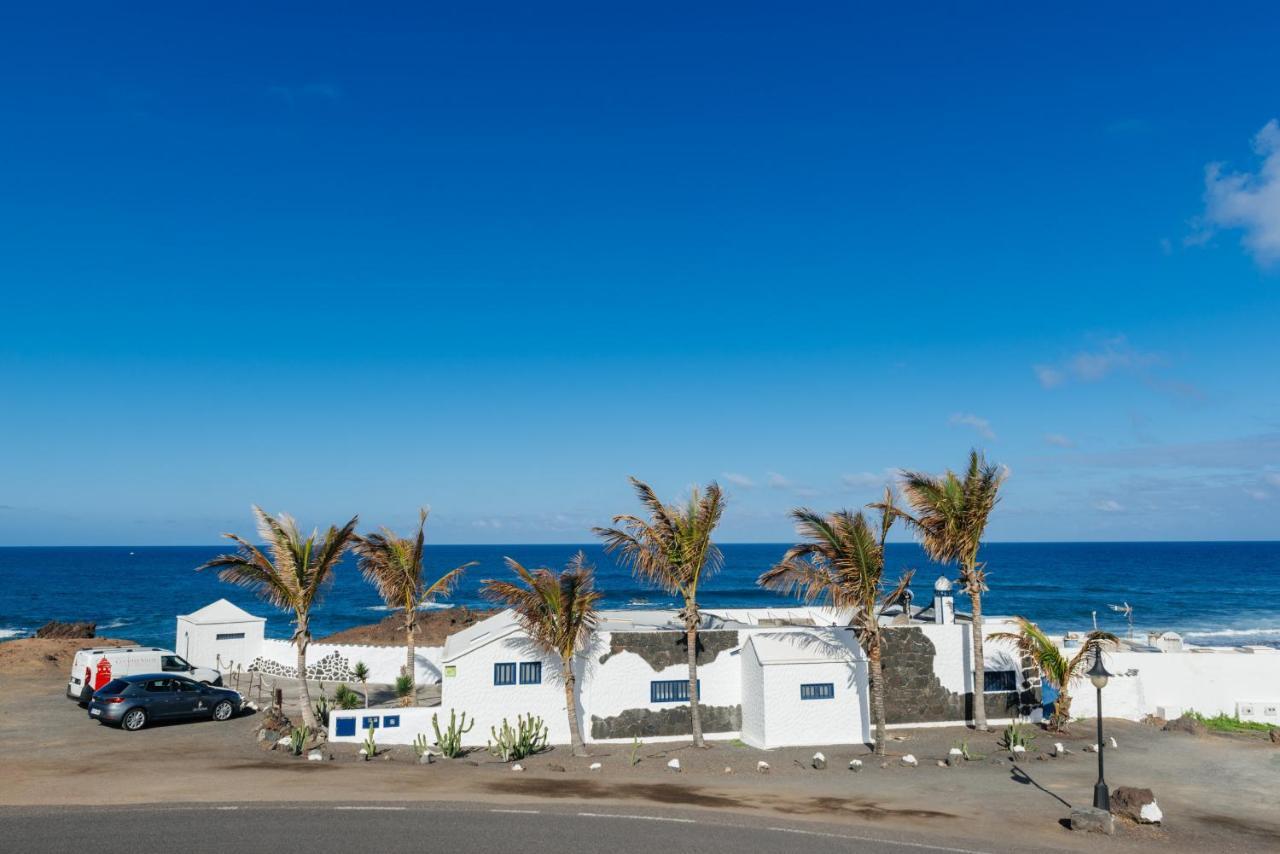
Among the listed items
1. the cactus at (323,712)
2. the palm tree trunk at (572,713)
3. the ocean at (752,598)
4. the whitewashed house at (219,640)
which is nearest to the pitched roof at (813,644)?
the palm tree trunk at (572,713)

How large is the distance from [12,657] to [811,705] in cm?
3389

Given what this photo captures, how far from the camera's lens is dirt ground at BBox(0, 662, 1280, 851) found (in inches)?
646

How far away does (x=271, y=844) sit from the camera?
13922mm

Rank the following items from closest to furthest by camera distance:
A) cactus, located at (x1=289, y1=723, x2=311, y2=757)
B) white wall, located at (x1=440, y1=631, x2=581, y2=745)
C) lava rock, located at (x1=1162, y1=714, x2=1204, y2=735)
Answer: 1. cactus, located at (x1=289, y1=723, x2=311, y2=757)
2. white wall, located at (x1=440, y1=631, x2=581, y2=745)
3. lava rock, located at (x1=1162, y1=714, x2=1204, y2=735)

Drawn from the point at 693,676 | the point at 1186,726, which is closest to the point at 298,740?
the point at 693,676

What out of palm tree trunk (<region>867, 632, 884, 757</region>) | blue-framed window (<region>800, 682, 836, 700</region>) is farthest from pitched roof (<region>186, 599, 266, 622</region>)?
palm tree trunk (<region>867, 632, 884, 757</region>)

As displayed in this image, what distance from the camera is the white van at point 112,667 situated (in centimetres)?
2802

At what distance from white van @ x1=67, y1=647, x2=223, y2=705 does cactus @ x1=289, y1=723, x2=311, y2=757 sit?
729 cm

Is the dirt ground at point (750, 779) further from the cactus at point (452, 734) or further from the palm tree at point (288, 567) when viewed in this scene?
the palm tree at point (288, 567)

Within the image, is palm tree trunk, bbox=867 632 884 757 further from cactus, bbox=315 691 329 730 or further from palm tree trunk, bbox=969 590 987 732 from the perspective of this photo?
cactus, bbox=315 691 329 730

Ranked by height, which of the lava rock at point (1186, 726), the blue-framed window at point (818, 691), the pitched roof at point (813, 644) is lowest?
the lava rock at point (1186, 726)

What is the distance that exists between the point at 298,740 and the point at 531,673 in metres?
6.23

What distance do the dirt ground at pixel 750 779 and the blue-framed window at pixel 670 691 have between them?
4.42ft

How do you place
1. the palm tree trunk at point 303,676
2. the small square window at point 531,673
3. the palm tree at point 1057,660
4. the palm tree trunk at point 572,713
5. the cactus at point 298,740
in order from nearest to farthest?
the cactus at point 298,740
the palm tree trunk at point 572,713
the palm tree trunk at point 303,676
the small square window at point 531,673
the palm tree at point 1057,660
